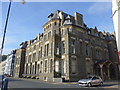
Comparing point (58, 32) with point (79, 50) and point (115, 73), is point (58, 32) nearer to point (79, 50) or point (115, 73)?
point (79, 50)

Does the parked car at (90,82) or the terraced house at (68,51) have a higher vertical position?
the terraced house at (68,51)

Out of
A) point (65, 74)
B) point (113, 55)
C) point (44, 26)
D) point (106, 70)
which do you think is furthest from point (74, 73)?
point (113, 55)

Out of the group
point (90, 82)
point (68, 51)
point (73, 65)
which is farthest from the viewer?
point (73, 65)

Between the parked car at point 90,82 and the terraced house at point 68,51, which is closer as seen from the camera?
the parked car at point 90,82

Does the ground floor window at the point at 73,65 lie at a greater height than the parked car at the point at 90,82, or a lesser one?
greater

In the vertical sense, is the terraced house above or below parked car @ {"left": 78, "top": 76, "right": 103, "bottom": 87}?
above

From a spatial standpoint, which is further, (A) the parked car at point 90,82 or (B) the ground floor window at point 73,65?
(B) the ground floor window at point 73,65

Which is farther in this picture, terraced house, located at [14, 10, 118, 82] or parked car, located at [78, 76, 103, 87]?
terraced house, located at [14, 10, 118, 82]

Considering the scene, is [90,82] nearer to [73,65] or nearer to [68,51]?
[73,65]

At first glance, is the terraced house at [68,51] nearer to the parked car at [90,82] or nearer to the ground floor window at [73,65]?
the ground floor window at [73,65]

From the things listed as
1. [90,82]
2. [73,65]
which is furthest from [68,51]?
[90,82]

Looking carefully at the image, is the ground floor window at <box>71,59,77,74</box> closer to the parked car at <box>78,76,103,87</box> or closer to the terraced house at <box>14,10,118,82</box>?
the terraced house at <box>14,10,118,82</box>

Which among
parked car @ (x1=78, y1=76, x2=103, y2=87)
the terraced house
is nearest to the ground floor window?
the terraced house

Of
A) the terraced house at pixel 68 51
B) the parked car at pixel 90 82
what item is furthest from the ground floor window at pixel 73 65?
the parked car at pixel 90 82
